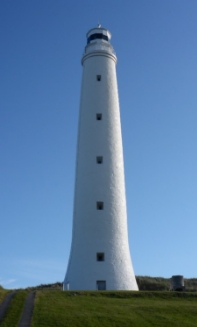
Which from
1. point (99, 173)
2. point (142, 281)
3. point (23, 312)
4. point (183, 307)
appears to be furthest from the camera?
point (142, 281)

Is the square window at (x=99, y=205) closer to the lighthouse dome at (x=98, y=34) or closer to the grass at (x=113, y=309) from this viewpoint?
the grass at (x=113, y=309)

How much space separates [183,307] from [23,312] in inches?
297

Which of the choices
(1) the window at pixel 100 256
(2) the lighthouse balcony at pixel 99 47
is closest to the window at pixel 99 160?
(1) the window at pixel 100 256

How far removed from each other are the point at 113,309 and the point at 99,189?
1122 centimetres

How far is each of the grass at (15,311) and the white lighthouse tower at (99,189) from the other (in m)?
6.39

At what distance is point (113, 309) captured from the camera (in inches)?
771

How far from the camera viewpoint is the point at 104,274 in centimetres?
2770

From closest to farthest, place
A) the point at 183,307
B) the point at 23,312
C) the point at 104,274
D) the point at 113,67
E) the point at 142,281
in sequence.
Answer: the point at 23,312 → the point at 183,307 → the point at 104,274 → the point at 113,67 → the point at 142,281

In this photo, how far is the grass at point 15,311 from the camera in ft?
55.3

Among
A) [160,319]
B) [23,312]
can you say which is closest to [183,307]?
[160,319]

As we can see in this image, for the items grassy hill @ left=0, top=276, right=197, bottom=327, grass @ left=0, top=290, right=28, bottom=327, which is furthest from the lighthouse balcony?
grass @ left=0, top=290, right=28, bottom=327

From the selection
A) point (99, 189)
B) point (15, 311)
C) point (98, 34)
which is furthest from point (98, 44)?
point (15, 311)

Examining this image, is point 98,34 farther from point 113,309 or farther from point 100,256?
point 113,309

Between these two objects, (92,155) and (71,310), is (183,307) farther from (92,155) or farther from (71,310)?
(92,155)
